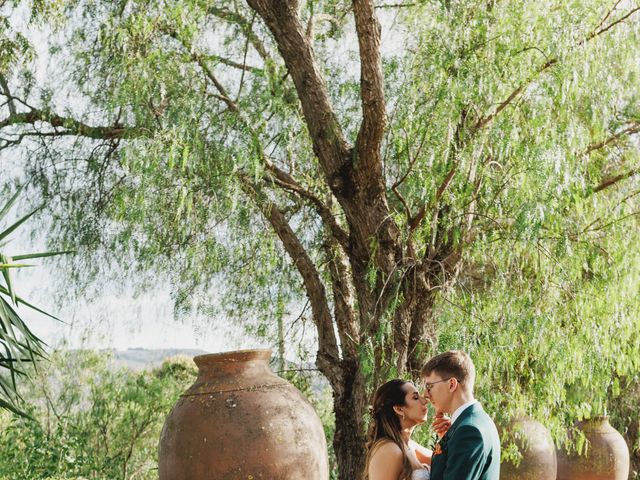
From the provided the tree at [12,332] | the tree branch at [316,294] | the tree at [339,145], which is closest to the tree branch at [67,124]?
the tree at [339,145]

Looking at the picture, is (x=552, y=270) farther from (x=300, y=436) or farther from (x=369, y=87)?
(x=300, y=436)

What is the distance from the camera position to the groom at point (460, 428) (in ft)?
8.36

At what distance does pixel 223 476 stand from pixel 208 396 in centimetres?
44

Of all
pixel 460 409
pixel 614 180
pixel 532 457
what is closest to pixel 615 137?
pixel 614 180

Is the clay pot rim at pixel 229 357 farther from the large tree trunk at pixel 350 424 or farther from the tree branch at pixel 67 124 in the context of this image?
the tree branch at pixel 67 124

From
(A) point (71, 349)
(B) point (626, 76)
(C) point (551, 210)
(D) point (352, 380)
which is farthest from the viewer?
(A) point (71, 349)

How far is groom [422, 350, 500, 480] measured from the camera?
2.55m

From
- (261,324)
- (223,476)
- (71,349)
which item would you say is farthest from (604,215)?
(71,349)

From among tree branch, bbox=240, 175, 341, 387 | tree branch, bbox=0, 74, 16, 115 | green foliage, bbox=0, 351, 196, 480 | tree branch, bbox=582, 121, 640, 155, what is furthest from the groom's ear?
green foliage, bbox=0, 351, 196, 480

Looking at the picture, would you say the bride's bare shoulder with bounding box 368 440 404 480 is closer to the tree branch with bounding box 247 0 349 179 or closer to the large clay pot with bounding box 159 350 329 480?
the large clay pot with bounding box 159 350 329 480

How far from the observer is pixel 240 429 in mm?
4422

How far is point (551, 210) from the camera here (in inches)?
199

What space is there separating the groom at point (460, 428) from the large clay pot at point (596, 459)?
5903 mm

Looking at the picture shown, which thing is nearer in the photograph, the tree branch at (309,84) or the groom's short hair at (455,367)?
the groom's short hair at (455,367)
